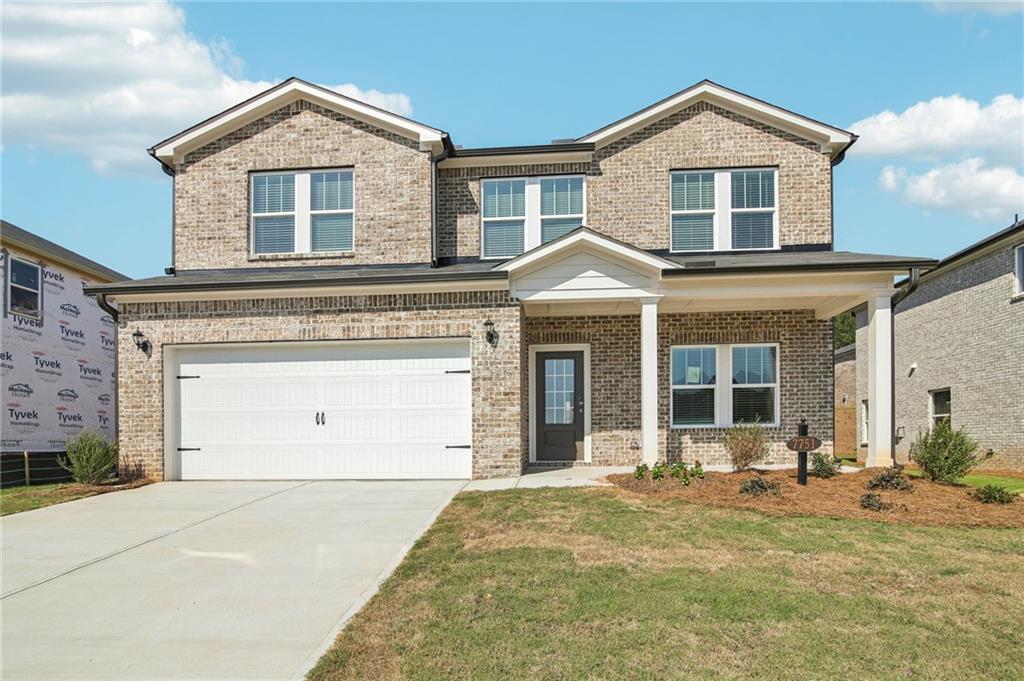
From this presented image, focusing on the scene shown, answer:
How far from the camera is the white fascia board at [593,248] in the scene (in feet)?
41.3

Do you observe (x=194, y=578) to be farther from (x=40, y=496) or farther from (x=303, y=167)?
(x=303, y=167)

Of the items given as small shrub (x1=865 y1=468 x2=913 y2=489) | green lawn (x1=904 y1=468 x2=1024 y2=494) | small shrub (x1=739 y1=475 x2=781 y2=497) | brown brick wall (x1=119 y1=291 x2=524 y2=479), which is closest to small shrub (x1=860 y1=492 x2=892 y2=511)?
small shrub (x1=739 y1=475 x2=781 y2=497)

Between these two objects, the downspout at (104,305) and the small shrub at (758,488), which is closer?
the small shrub at (758,488)

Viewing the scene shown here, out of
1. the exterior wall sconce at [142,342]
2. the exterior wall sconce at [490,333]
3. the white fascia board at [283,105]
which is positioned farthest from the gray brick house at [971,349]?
the exterior wall sconce at [142,342]

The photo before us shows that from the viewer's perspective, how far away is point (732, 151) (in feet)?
49.3

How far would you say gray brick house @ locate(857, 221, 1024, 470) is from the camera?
17031 mm

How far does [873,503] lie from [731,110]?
8.83 m

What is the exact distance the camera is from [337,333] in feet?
43.4

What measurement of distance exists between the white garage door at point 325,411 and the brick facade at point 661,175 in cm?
310

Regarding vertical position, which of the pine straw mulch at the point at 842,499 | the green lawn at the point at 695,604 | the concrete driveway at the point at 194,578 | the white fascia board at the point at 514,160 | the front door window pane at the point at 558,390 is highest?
the white fascia board at the point at 514,160

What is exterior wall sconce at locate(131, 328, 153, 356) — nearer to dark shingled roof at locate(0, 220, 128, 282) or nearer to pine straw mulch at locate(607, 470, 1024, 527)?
dark shingled roof at locate(0, 220, 128, 282)

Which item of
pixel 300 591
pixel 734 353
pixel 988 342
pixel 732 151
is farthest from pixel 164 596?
pixel 988 342

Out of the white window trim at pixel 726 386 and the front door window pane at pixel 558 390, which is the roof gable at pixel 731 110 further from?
the front door window pane at pixel 558 390

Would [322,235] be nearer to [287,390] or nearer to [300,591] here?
[287,390]
